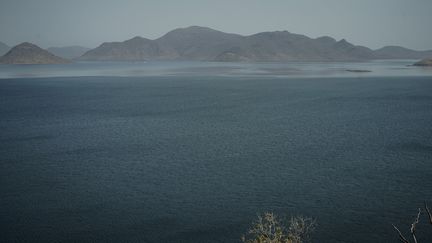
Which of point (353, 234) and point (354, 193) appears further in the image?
point (354, 193)

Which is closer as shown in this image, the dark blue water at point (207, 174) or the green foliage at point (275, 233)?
the green foliage at point (275, 233)

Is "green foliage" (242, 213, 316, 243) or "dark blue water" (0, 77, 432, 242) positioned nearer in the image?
"green foliage" (242, 213, 316, 243)

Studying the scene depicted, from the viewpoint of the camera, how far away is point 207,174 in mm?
44750

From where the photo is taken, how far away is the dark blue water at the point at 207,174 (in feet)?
107

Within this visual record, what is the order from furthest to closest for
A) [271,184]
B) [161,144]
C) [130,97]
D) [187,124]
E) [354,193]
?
[130,97]
[187,124]
[161,144]
[271,184]
[354,193]

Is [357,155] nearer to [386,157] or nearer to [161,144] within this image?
[386,157]

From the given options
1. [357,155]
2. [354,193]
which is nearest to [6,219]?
[354,193]

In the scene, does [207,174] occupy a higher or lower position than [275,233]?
lower

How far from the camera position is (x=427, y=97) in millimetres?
109812

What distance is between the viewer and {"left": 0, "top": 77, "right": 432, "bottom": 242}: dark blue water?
107ft

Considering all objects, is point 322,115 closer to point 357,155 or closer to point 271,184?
point 357,155

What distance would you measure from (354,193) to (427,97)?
84.2 meters

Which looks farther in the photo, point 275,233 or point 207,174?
point 207,174

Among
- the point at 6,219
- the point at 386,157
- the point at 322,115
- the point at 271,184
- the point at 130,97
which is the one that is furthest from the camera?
the point at 130,97
